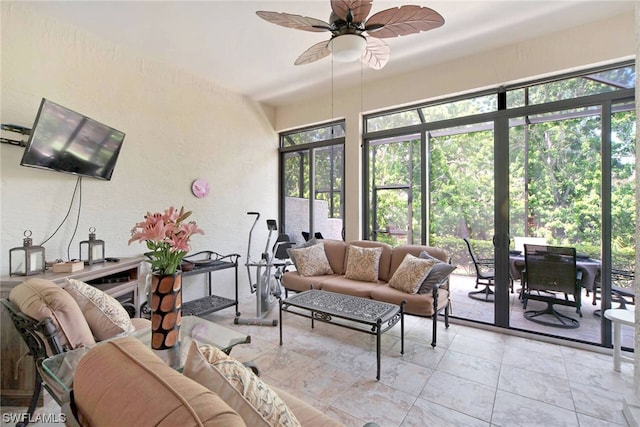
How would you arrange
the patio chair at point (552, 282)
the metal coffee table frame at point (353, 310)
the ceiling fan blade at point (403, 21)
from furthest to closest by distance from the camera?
the patio chair at point (552, 282) < the metal coffee table frame at point (353, 310) < the ceiling fan blade at point (403, 21)

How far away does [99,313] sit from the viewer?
1.76m

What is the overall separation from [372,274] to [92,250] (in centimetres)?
306

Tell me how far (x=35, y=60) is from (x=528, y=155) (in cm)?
515

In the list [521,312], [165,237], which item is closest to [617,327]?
[521,312]

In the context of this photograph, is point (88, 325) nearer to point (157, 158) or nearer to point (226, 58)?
point (157, 158)

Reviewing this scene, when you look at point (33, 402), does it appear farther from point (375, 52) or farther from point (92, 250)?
point (375, 52)

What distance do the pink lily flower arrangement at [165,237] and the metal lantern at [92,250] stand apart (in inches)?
72.7

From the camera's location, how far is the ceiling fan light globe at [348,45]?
2033mm

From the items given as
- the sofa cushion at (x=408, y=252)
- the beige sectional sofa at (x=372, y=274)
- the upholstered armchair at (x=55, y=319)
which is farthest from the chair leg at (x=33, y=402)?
the sofa cushion at (x=408, y=252)

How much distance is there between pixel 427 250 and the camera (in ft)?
11.2

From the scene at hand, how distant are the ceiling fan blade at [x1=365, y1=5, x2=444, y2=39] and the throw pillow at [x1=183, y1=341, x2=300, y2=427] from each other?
2168 mm

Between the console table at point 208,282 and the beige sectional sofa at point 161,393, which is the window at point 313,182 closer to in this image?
the console table at point 208,282

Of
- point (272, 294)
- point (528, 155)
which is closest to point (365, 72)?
point (528, 155)

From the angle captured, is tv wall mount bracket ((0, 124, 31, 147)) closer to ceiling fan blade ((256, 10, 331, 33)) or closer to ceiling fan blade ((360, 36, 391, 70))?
ceiling fan blade ((256, 10, 331, 33))
